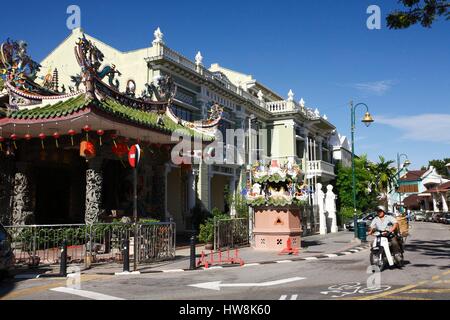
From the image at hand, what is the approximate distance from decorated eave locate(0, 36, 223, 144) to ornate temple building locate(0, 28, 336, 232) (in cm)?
3

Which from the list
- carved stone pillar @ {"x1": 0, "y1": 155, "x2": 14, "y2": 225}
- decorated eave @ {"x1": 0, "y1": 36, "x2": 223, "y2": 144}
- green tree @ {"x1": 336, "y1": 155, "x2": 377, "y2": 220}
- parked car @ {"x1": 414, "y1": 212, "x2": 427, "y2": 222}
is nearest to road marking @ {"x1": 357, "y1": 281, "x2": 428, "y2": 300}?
decorated eave @ {"x1": 0, "y1": 36, "x2": 223, "y2": 144}

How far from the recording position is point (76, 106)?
12484mm

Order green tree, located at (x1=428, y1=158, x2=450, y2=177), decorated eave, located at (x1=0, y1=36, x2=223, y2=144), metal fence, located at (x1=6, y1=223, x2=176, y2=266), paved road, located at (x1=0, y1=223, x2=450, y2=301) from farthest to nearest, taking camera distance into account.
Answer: green tree, located at (x1=428, y1=158, x2=450, y2=177), decorated eave, located at (x1=0, y1=36, x2=223, y2=144), metal fence, located at (x1=6, y1=223, x2=176, y2=266), paved road, located at (x1=0, y1=223, x2=450, y2=301)

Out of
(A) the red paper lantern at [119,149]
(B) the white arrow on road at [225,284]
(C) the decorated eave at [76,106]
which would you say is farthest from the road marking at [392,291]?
(A) the red paper lantern at [119,149]

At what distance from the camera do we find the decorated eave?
42.2ft

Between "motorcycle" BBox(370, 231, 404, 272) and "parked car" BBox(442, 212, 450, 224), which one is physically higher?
"motorcycle" BBox(370, 231, 404, 272)

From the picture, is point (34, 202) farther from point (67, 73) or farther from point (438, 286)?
point (438, 286)

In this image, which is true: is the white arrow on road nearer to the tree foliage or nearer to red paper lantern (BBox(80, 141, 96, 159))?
red paper lantern (BBox(80, 141, 96, 159))

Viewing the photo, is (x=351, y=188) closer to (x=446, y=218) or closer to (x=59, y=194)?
(x=446, y=218)

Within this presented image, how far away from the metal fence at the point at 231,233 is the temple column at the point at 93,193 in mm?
4743

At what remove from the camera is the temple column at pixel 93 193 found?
13.7m

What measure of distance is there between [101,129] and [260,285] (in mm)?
7912

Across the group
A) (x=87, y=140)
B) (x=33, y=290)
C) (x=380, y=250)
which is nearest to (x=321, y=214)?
(x=380, y=250)
